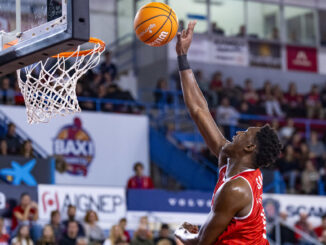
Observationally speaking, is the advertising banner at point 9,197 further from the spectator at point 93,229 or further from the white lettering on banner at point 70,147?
the white lettering on banner at point 70,147

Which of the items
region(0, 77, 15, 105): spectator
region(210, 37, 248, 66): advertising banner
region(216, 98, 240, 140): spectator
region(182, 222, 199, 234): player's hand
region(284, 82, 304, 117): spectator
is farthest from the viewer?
region(210, 37, 248, 66): advertising banner

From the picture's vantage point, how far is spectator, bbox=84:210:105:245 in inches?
420

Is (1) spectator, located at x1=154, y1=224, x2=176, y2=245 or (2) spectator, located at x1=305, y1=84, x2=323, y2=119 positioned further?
(2) spectator, located at x1=305, y1=84, x2=323, y2=119

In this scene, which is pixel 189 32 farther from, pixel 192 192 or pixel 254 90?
pixel 254 90

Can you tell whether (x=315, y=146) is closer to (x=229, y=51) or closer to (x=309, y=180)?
(x=309, y=180)

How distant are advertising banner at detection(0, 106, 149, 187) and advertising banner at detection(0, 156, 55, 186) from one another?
4.45 feet

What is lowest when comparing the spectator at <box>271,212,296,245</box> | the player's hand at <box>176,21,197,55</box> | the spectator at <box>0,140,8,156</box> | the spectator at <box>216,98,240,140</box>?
the spectator at <box>271,212,296,245</box>

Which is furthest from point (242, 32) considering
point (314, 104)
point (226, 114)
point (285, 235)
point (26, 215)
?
point (26, 215)

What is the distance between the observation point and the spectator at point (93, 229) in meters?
10.7

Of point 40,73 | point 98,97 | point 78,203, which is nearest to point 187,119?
point 98,97

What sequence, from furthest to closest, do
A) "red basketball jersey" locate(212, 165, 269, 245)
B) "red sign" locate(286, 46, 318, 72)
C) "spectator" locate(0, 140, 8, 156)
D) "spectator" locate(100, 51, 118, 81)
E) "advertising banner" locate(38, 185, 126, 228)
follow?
"red sign" locate(286, 46, 318, 72), "spectator" locate(100, 51, 118, 81), "spectator" locate(0, 140, 8, 156), "advertising banner" locate(38, 185, 126, 228), "red basketball jersey" locate(212, 165, 269, 245)

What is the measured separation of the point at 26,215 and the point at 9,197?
0.58 m

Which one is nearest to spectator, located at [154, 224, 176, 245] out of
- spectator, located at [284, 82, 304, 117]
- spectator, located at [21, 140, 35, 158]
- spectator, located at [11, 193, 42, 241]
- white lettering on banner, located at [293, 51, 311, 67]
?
spectator, located at [11, 193, 42, 241]

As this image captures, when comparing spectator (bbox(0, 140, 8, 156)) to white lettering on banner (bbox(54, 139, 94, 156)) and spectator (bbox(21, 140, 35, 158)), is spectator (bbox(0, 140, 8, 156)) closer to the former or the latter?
spectator (bbox(21, 140, 35, 158))
